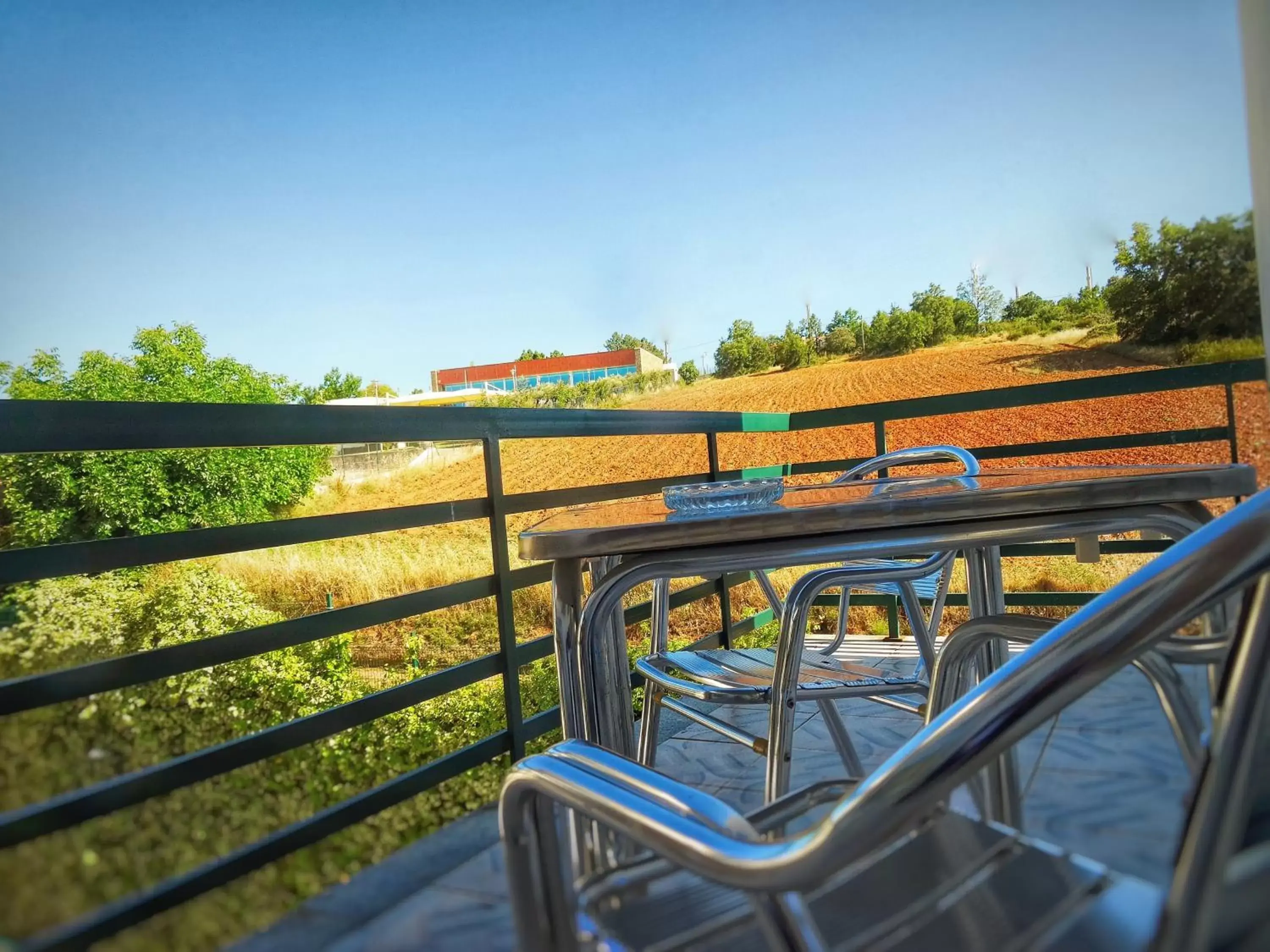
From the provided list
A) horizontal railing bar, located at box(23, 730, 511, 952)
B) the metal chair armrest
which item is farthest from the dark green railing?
the metal chair armrest

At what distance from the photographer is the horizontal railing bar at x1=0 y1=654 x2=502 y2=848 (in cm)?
109

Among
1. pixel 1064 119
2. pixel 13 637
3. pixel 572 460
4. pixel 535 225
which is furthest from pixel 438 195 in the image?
pixel 13 637

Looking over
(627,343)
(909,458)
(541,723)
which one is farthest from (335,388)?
(909,458)

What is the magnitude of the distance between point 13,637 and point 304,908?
176cm

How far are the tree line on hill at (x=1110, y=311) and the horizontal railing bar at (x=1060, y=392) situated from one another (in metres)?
5.82

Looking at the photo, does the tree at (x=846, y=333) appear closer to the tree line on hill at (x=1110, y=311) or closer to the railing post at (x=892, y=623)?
the tree line on hill at (x=1110, y=311)

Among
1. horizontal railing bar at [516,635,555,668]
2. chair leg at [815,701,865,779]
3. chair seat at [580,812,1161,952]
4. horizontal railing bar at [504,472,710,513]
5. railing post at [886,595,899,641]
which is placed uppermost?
horizontal railing bar at [504,472,710,513]

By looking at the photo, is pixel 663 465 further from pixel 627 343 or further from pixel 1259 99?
pixel 1259 99

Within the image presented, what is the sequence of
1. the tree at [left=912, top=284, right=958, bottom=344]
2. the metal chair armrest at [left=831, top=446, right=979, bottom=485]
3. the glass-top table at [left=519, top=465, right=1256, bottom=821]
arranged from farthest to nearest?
the tree at [left=912, top=284, right=958, bottom=344]
the metal chair armrest at [left=831, top=446, right=979, bottom=485]
the glass-top table at [left=519, top=465, right=1256, bottom=821]

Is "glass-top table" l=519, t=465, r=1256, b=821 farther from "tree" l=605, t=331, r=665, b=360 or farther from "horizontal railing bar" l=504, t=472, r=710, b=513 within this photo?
"tree" l=605, t=331, r=665, b=360

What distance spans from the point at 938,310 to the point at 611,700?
49.0ft

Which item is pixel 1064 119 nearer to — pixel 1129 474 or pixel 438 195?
pixel 438 195

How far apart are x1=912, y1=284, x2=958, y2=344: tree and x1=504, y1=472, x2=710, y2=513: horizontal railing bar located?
12462 mm

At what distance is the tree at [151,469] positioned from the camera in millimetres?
12805
